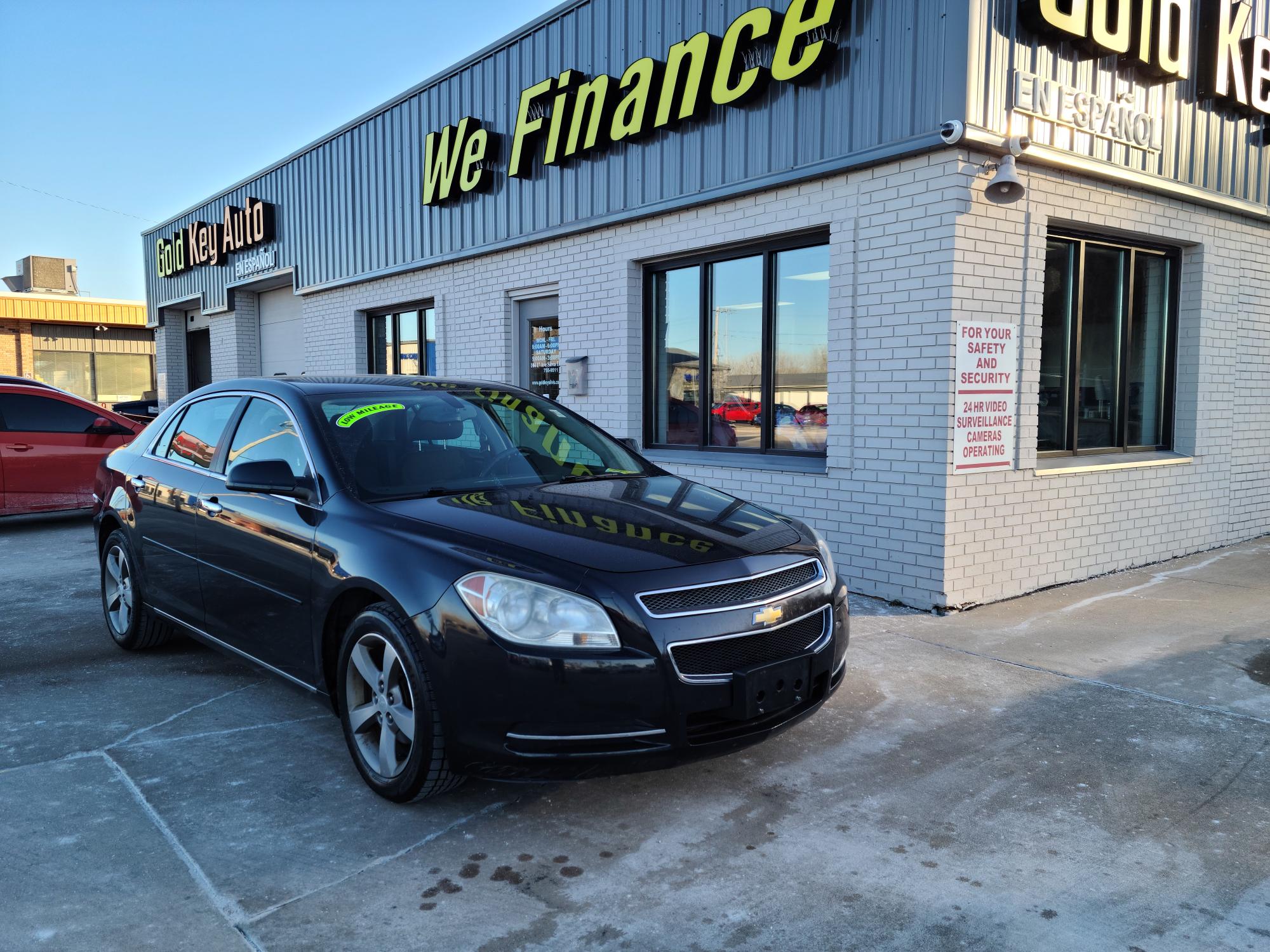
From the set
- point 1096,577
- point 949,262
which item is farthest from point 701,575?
point 1096,577

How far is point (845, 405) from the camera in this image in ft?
22.4

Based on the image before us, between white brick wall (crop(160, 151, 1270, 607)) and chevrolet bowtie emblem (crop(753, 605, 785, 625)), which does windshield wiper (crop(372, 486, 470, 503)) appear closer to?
chevrolet bowtie emblem (crop(753, 605, 785, 625))

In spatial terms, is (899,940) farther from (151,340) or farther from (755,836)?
(151,340)

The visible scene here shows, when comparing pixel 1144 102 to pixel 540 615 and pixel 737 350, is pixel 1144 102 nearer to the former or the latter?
pixel 737 350

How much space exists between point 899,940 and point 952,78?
518 centimetres

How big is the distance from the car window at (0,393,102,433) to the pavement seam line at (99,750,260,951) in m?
7.71

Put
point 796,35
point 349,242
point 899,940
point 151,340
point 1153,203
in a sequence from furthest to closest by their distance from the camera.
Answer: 1. point 151,340
2. point 349,242
3. point 1153,203
4. point 796,35
5. point 899,940

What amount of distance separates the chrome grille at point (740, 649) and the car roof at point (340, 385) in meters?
2.09

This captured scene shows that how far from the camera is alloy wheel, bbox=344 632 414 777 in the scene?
130 inches

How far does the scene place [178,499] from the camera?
Answer: 15.5 ft

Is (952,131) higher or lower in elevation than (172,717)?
higher

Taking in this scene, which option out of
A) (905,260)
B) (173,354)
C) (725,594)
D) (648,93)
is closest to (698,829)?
(725,594)

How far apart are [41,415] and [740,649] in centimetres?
974

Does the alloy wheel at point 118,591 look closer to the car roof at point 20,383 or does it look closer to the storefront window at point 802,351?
the storefront window at point 802,351
